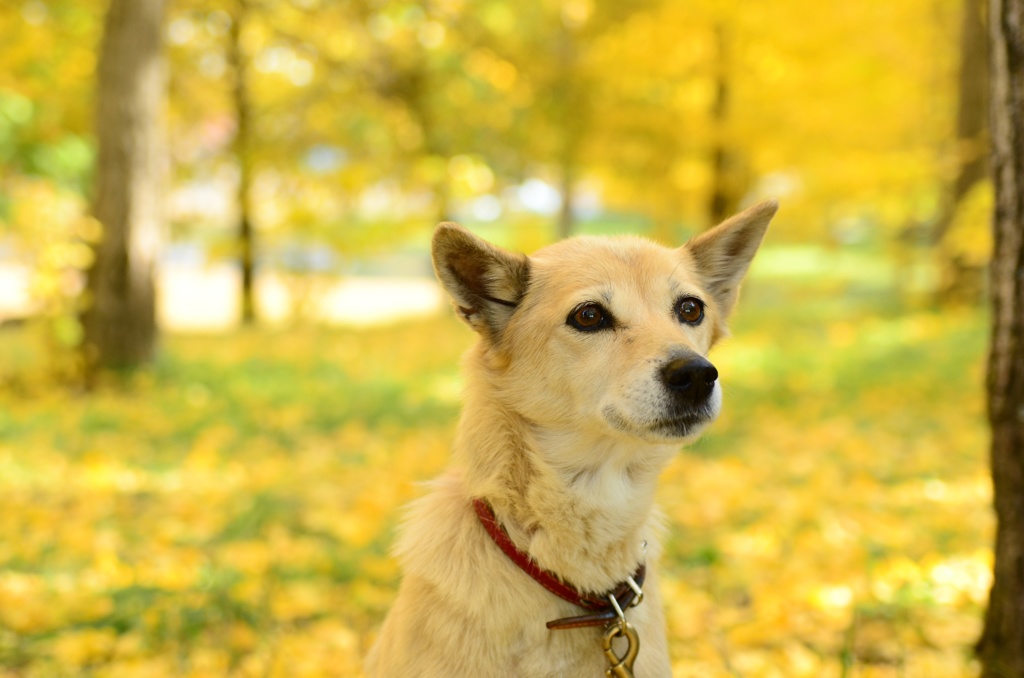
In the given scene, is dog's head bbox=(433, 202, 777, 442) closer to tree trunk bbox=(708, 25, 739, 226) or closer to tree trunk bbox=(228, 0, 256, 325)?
tree trunk bbox=(708, 25, 739, 226)

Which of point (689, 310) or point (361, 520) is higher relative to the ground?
point (689, 310)

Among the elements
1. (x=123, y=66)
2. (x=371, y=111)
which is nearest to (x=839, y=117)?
(x=371, y=111)

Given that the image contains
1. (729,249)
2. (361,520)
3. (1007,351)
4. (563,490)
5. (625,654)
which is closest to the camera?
(625,654)

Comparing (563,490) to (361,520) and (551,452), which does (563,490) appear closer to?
(551,452)

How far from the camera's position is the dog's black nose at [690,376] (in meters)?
2.17

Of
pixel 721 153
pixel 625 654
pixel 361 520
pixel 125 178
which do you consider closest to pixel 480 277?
pixel 625 654

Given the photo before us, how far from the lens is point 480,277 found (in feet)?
8.06

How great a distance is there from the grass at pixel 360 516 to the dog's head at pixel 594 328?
0.66 m

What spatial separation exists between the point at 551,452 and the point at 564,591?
1.24 ft

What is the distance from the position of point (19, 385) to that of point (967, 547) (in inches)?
309

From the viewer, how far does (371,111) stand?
12000 mm

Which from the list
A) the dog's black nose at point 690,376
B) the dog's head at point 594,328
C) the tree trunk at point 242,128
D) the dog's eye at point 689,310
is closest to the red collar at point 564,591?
the dog's head at point 594,328

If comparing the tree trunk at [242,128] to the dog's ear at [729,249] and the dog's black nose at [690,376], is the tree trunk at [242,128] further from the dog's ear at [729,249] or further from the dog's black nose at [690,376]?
the dog's black nose at [690,376]

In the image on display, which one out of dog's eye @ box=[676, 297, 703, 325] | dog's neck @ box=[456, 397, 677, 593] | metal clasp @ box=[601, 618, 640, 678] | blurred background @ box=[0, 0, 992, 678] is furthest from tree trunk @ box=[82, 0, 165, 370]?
metal clasp @ box=[601, 618, 640, 678]
